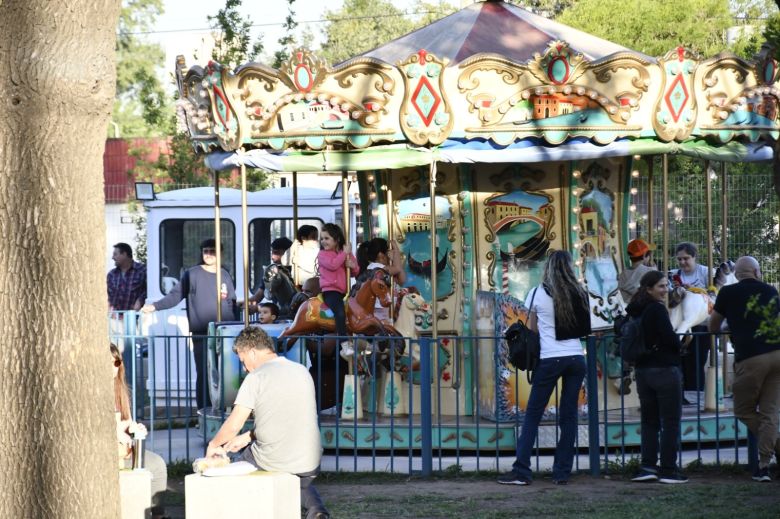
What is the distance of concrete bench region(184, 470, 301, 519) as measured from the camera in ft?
23.9

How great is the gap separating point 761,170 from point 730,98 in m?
12.6

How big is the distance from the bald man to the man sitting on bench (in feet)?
12.0

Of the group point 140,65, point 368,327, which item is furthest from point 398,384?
point 140,65

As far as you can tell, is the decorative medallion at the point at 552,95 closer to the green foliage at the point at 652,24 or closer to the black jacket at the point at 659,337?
the black jacket at the point at 659,337

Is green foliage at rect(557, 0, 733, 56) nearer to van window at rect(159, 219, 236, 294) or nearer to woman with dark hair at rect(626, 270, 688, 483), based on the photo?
van window at rect(159, 219, 236, 294)

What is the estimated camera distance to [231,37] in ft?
70.4

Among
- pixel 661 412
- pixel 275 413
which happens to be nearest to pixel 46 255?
pixel 275 413

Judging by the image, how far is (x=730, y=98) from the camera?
39.9ft

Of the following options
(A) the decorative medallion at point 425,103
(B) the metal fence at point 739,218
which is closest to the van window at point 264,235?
(B) the metal fence at point 739,218

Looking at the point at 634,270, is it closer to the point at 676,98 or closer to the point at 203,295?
the point at 676,98

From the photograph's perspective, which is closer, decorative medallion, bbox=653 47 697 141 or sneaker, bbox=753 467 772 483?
sneaker, bbox=753 467 772 483

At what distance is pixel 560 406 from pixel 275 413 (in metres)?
2.91

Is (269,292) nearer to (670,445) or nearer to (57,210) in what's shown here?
(670,445)

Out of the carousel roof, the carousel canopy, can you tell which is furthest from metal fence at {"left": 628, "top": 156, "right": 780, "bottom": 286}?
the carousel canopy
